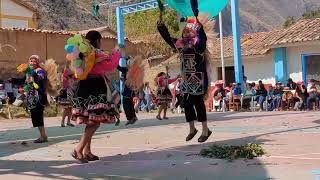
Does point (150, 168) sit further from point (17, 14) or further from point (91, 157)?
point (17, 14)

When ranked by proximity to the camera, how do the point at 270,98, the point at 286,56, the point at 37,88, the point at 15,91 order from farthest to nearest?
the point at 15,91 → the point at 286,56 → the point at 270,98 → the point at 37,88

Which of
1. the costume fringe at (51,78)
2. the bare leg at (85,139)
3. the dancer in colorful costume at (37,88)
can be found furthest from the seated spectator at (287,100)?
the bare leg at (85,139)

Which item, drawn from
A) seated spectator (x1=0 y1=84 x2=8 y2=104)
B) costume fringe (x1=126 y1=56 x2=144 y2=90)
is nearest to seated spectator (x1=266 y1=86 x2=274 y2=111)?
seated spectator (x1=0 y1=84 x2=8 y2=104)

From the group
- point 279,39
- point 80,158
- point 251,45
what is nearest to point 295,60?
point 279,39

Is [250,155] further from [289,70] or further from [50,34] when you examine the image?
[50,34]

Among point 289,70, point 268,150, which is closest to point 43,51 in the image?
point 289,70

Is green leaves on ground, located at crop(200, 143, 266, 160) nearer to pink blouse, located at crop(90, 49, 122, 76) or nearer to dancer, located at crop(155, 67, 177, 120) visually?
pink blouse, located at crop(90, 49, 122, 76)

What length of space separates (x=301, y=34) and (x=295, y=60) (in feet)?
4.33

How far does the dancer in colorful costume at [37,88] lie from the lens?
10.7 metres

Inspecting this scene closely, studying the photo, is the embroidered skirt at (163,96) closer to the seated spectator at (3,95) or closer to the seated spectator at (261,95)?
the seated spectator at (261,95)

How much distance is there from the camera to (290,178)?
5.52 meters

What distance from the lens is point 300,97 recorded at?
20.7 metres

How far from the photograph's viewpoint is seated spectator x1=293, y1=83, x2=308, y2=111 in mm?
20494

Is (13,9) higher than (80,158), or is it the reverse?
(13,9)
